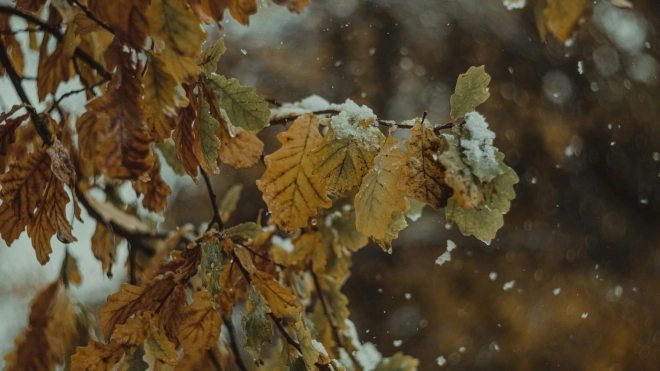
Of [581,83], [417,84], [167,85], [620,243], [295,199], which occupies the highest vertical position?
[167,85]

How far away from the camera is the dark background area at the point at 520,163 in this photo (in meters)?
4.47

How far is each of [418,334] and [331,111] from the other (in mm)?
4815

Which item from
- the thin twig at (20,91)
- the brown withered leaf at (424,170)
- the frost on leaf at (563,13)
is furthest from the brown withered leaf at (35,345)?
the frost on leaf at (563,13)

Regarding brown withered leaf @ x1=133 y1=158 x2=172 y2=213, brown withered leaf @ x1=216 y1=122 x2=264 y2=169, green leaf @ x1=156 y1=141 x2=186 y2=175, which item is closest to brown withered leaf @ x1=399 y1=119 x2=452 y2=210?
brown withered leaf @ x1=216 y1=122 x2=264 y2=169

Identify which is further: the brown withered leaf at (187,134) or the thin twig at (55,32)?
the thin twig at (55,32)

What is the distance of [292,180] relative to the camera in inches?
22.0

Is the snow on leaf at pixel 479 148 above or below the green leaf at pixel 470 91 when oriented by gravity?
below

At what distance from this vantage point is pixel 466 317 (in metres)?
4.95

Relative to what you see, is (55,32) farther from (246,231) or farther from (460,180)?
(460,180)

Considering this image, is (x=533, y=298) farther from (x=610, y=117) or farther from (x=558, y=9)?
(x=558, y=9)

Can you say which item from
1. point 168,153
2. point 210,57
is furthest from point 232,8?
point 168,153

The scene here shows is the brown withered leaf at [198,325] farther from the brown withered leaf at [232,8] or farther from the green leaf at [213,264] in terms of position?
the brown withered leaf at [232,8]

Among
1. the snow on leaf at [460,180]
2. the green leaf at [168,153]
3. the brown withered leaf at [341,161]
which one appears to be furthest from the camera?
the green leaf at [168,153]

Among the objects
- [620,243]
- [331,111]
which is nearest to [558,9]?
[331,111]
